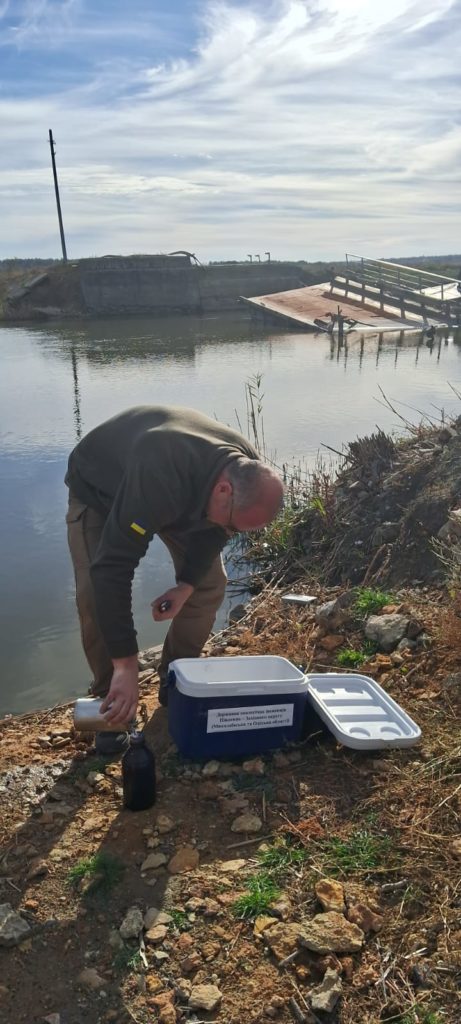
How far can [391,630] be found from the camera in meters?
3.81

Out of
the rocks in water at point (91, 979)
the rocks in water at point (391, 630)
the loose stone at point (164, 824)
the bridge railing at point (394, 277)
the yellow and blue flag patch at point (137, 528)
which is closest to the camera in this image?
the rocks in water at point (91, 979)

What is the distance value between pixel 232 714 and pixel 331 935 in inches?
36.5

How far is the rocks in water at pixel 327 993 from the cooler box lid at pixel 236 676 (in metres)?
1.03

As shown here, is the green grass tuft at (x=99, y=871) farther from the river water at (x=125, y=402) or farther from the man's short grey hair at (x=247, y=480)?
the river water at (x=125, y=402)

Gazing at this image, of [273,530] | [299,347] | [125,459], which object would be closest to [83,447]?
[125,459]

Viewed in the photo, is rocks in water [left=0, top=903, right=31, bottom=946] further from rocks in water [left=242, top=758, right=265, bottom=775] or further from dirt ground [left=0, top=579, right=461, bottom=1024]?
rocks in water [left=242, top=758, right=265, bottom=775]

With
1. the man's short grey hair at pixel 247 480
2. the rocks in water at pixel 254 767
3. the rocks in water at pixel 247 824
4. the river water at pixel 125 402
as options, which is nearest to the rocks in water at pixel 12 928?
the rocks in water at pixel 247 824

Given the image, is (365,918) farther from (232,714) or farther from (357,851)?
(232,714)

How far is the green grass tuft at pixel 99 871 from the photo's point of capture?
2.39 metres

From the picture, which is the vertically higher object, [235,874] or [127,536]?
[127,536]

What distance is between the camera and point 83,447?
124 inches

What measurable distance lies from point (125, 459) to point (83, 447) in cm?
33

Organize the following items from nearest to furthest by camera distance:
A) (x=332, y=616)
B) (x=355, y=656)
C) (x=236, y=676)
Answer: (x=236, y=676), (x=355, y=656), (x=332, y=616)

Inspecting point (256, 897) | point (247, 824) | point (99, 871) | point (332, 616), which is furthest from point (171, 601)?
point (332, 616)
